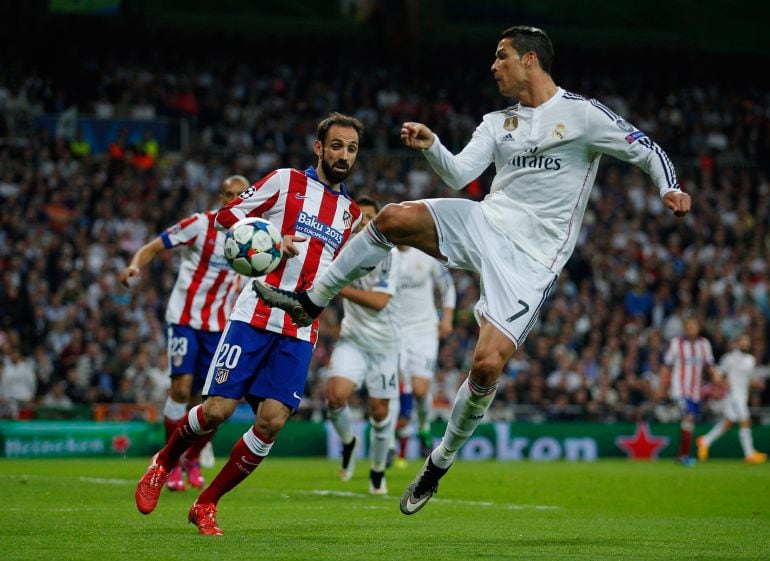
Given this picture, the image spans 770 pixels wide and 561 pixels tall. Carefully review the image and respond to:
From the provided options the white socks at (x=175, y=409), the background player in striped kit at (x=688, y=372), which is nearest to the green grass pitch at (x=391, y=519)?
the white socks at (x=175, y=409)

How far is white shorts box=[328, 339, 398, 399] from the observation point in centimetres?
1223

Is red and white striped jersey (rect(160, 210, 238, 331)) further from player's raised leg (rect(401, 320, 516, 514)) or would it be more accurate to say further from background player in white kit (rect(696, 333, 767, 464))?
background player in white kit (rect(696, 333, 767, 464))

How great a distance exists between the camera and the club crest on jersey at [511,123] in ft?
26.0

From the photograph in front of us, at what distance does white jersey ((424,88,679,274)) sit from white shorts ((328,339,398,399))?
4.61 meters

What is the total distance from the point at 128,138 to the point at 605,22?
52.7 feet

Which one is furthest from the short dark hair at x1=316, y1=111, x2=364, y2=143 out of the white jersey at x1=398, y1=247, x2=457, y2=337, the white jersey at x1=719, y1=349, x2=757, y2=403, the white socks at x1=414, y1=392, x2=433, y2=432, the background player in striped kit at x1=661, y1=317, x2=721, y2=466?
the white jersey at x1=719, y1=349, x2=757, y2=403

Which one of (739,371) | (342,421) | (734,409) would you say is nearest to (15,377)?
(342,421)

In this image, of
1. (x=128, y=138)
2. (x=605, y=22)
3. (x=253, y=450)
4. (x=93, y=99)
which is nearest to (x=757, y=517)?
(x=253, y=450)

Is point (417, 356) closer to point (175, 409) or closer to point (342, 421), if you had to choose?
point (342, 421)

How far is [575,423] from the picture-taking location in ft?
72.2

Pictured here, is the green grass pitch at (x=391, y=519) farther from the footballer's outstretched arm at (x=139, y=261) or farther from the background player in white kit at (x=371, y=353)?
the footballer's outstretched arm at (x=139, y=261)

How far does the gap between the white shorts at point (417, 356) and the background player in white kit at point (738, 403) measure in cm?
772

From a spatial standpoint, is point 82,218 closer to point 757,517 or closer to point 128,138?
point 128,138

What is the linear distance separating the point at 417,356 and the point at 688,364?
6.28 metres
